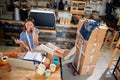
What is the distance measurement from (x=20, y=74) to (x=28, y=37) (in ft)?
3.26

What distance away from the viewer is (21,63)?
1.74 m

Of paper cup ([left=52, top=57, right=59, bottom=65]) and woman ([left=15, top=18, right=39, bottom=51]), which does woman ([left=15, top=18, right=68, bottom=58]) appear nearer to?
woman ([left=15, top=18, right=39, bottom=51])

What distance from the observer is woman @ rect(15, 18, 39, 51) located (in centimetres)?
256

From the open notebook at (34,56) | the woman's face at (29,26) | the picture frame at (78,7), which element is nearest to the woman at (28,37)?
the woman's face at (29,26)

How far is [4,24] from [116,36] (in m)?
2.92

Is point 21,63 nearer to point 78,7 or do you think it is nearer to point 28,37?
point 28,37

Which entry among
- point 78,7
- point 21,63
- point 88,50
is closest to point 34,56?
point 21,63

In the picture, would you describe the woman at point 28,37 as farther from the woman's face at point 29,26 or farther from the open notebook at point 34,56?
Result: the open notebook at point 34,56

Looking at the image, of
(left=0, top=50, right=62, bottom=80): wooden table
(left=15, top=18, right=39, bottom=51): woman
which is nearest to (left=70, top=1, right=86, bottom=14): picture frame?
(left=15, top=18, right=39, bottom=51): woman

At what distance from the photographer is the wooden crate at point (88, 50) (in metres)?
2.48

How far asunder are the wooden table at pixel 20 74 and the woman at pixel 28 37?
755 millimetres

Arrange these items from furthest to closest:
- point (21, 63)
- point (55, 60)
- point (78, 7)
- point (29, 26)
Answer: point (78, 7)
point (29, 26)
point (55, 60)
point (21, 63)

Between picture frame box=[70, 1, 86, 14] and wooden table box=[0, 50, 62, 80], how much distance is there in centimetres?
209

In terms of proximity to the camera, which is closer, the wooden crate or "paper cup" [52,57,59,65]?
"paper cup" [52,57,59,65]
